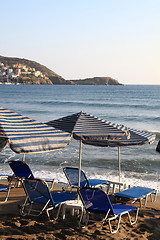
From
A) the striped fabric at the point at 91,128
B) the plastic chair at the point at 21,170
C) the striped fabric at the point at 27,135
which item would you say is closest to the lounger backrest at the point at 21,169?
the plastic chair at the point at 21,170

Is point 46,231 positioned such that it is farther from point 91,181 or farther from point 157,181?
point 157,181

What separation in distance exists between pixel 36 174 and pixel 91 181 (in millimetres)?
3368

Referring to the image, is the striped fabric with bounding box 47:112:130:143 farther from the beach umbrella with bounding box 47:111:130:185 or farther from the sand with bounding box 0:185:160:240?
the sand with bounding box 0:185:160:240

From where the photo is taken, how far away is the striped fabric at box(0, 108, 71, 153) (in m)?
4.30

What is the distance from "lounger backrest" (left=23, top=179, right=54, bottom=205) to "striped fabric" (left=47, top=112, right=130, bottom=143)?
0.94 m

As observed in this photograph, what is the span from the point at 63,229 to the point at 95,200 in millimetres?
626

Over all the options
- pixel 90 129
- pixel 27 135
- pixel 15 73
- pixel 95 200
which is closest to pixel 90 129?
pixel 90 129

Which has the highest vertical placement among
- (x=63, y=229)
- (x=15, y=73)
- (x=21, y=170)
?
(x=15, y=73)

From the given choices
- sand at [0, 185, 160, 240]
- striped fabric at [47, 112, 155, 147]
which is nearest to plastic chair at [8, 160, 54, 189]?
sand at [0, 185, 160, 240]

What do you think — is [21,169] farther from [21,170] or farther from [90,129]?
[90,129]

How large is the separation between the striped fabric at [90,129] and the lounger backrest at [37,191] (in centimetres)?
94

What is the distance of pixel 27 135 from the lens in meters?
4.50

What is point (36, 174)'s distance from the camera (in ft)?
34.7

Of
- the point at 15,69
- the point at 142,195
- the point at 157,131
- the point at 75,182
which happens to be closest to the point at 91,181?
the point at 75,182
